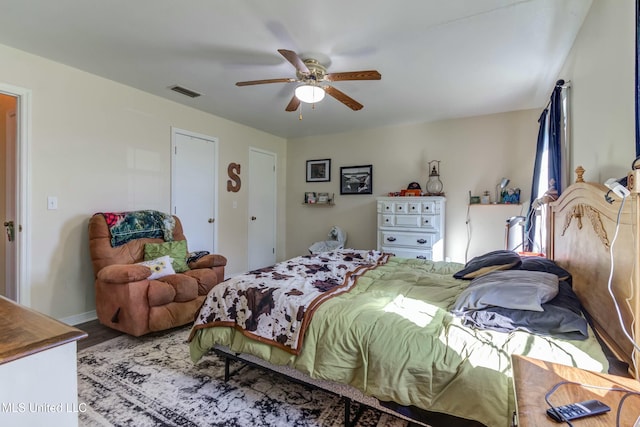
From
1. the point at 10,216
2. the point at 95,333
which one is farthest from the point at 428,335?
the point at 10,216

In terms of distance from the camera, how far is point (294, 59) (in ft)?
7.27

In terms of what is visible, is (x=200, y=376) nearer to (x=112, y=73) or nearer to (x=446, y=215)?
(x=112, y=73)

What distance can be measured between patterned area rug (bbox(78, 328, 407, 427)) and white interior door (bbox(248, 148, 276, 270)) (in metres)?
2.91

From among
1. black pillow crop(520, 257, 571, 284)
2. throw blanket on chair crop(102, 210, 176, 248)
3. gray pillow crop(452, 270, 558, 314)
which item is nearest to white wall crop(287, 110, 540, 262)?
black pillow crop(520, 257, 571, 284)

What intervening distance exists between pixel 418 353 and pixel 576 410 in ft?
2.13

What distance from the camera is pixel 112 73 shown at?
121 inches

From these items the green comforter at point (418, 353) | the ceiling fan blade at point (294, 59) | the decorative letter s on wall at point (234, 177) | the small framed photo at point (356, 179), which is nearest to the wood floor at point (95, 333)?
the green comforter at point (418, 353)

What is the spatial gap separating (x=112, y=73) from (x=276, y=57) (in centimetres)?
174

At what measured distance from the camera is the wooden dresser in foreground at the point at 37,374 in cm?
81

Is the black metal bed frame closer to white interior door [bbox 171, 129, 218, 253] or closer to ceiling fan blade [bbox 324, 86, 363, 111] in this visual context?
ceiling fan blade [bbox 324, 86, 363, 111]

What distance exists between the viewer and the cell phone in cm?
71

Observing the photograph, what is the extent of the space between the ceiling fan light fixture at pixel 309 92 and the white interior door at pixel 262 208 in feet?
8.56

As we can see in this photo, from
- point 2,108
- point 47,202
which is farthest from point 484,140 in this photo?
point 2,108

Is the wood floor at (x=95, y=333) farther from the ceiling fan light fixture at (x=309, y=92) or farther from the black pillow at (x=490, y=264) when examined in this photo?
the black pillow at (x=490, y=264)
